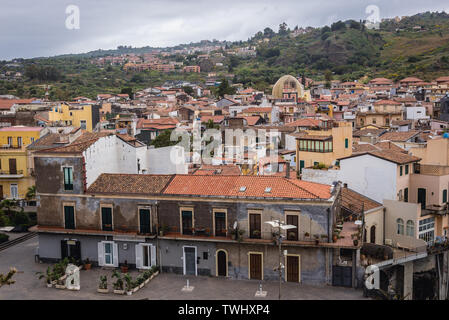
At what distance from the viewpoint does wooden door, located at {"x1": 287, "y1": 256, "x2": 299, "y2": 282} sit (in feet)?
76.4

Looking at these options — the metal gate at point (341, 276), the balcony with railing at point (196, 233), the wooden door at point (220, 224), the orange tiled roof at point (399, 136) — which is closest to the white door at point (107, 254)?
the balcony with railing at point (196, 233)

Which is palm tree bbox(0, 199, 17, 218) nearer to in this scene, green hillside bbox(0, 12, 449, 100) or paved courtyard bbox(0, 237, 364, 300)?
paved courtyard bbox(0, 237, 364, 300)

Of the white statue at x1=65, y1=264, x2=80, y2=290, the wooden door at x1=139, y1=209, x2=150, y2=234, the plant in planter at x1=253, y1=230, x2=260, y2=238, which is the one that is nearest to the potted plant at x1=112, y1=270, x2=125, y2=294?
the white statue at x1=65, y1=264, x2=80, y2=290

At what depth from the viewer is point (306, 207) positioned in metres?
23.1

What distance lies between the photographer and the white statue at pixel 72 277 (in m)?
23.1

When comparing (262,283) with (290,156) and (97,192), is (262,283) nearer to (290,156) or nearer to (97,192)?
(97,192)

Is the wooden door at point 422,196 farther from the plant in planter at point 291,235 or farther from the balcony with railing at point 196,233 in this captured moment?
the balcony with railing at point 196,233

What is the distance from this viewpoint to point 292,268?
76.5 ft

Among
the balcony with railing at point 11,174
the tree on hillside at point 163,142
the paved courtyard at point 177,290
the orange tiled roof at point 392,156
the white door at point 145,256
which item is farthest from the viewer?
the tree on hillside at point 163,142

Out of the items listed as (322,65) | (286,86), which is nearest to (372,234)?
(286,86)

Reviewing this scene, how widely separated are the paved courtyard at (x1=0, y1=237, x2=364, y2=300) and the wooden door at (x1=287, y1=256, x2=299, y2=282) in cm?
35

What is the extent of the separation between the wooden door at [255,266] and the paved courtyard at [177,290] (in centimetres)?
37

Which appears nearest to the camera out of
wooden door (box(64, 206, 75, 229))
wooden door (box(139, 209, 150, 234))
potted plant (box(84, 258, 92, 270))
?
wooden door (box(139, 209, 150, 234))

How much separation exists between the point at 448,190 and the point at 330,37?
487 ft
